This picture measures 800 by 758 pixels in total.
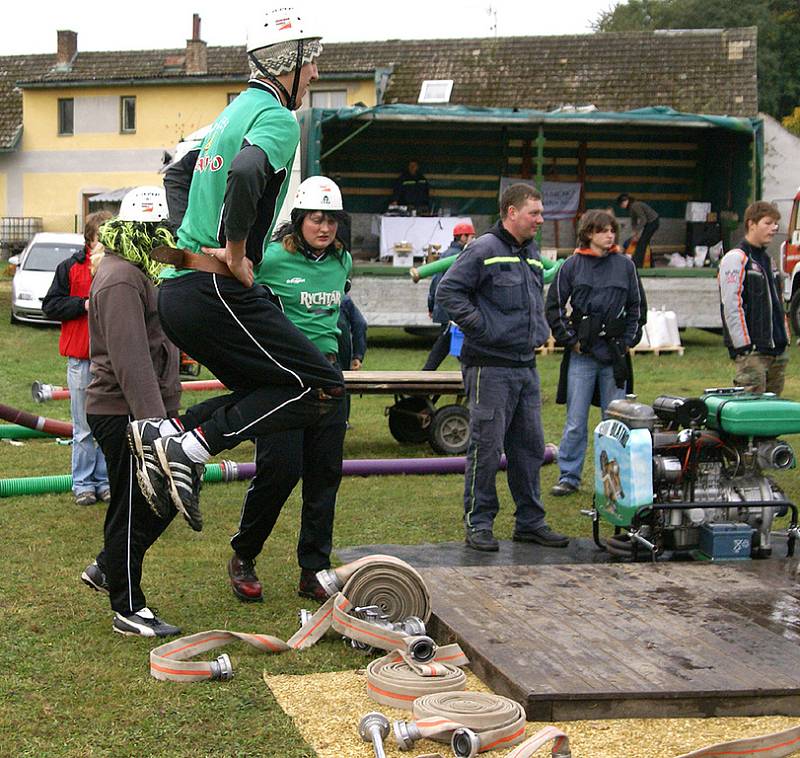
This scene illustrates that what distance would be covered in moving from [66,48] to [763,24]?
29902 mm

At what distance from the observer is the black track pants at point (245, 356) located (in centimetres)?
502

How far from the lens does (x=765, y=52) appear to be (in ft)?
182

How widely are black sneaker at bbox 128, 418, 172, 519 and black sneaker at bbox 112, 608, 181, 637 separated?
0.55 m

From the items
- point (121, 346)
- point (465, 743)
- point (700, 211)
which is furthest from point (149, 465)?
point (700, 211)

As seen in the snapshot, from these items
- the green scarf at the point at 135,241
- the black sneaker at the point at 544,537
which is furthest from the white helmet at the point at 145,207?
the black sneaker at the point at 544,537

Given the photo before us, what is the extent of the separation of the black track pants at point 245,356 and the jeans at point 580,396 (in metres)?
4.04

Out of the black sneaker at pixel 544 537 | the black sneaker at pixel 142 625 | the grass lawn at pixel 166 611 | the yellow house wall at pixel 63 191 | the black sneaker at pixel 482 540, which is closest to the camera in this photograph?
the grass lawn at pixel 166 611

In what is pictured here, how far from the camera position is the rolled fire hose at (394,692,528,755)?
4090mm

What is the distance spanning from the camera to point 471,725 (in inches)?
163

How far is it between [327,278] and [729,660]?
271 centimetres

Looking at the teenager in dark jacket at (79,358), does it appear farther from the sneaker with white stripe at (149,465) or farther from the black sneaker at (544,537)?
the sneaker with white stripe at (149,465)

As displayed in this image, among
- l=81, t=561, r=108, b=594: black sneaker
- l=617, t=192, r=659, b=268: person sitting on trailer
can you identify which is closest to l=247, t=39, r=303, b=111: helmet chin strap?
l=81, t=561, r=108, b=594: black sneaker

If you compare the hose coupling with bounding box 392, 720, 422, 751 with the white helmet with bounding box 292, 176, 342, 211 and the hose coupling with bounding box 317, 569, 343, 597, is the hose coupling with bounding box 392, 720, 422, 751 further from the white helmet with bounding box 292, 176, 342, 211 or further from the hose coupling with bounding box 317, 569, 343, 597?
the white helmet with bounding box 292, 176, 342, 211

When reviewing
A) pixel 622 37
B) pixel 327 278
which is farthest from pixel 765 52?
pixel 327 278
